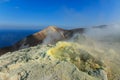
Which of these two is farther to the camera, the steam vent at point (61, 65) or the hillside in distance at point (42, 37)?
the hillside in distance at point (42, 37)

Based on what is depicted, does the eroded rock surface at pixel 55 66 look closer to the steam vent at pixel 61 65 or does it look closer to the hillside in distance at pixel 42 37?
the steam vent at pixel 61 65

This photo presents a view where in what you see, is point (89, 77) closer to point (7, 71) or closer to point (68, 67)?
point (68, 67)

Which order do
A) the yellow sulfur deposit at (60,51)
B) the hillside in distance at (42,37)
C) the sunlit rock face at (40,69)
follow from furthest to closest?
1. the hillside in distance at (42,37)
2. the yellow sulfur deposit at (60,51)
3. the sunlit rock face at (40,69)

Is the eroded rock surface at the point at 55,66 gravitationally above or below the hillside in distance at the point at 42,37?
above

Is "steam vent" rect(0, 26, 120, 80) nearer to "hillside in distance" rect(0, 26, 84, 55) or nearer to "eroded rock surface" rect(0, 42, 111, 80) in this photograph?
"eroded rock surface" rect(0, 42, 111, 80)

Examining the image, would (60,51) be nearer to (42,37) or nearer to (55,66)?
(55,66)

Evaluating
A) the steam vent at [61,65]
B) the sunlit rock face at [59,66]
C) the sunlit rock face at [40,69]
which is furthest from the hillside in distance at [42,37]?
the sunlit rock face at [40,69]

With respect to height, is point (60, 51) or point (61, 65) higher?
point (60, 51)

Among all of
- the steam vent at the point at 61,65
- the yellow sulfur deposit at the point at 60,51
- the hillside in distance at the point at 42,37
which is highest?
the yellow sulfur deposit at the point at 60,51

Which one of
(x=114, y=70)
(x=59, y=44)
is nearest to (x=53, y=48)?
Result: (x=59, y=44)

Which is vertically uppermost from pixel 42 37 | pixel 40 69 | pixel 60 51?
pixel 60 51

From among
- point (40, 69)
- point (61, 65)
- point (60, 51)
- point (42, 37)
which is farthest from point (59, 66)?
point (42, 37)

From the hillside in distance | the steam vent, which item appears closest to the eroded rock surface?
the steam vent
